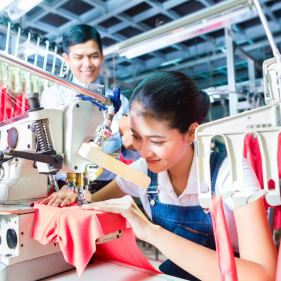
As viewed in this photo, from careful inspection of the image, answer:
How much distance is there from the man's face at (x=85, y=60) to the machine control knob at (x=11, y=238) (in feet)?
3.32

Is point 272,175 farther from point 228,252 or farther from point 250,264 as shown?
point 250,264

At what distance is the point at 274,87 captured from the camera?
0.70 meters

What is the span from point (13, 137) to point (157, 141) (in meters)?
0.53

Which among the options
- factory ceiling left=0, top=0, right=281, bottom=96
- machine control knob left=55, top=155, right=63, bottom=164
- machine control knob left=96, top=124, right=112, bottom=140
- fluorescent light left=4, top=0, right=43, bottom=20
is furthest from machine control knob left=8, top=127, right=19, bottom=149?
factory ceiling left=0, top=0, right=281, bottom=96

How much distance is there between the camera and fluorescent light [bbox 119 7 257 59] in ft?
6.38

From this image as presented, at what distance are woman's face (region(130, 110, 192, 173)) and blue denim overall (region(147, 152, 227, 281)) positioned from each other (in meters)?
0.16

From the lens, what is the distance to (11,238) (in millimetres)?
860

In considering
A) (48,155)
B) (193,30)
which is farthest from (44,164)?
(193,30)

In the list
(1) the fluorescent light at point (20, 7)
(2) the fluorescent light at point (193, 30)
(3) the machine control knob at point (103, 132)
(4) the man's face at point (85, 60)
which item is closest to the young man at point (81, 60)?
(4) the man's face at point (85, 60)

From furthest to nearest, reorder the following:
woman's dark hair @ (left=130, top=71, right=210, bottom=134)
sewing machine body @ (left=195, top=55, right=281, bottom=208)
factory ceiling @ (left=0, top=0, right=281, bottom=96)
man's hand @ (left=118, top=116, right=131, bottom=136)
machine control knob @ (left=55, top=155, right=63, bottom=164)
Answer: factory ceiling @ (left=0, top=0, right=281, bottom=96)
man's hand @ (left=118, top=116, right=131, bottom=136)
woman's dark hair @ (left=130, top=71, right=210, bottom=134)
machine control knob @ (left=55, top=155, right=63, bottom=164)
sewing machine body @ (left=195, top=55, right=281, bottom=208)

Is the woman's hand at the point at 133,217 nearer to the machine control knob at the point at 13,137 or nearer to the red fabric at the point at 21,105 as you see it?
the machine control knob at the point at 13,137

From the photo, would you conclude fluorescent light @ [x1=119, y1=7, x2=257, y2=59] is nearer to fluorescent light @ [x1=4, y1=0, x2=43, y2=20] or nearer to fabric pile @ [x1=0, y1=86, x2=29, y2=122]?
fluorescent light @ [x1=4, y1=0, x2=43, y2=20]

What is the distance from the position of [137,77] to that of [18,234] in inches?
236

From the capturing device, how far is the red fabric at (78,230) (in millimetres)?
776
